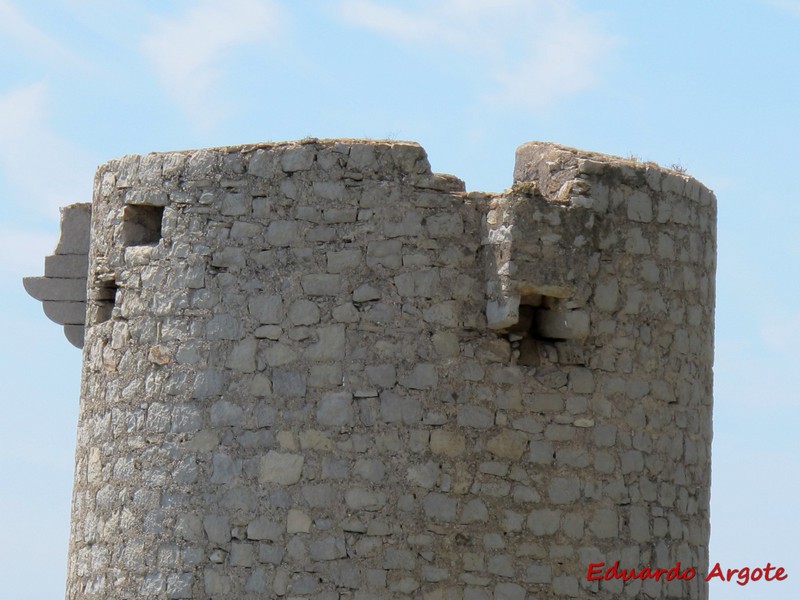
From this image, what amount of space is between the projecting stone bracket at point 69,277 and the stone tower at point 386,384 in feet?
4.81

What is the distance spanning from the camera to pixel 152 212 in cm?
985

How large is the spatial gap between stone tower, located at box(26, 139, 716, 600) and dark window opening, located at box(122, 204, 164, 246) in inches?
7.5

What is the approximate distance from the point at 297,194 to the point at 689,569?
3203mm

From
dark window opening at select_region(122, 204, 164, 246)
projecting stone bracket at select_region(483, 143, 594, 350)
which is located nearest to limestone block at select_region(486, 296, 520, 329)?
projecting stone bracket at select_region(483, 143, 594, 350)

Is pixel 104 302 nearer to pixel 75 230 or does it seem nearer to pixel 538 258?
pixel 75 230

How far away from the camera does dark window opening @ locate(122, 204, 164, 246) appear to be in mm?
9766

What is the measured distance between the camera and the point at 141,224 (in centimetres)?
984

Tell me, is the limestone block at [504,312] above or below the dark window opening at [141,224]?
below

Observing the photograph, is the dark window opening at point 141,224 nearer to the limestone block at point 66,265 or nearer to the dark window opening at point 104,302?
the dark window opening at point 104,302

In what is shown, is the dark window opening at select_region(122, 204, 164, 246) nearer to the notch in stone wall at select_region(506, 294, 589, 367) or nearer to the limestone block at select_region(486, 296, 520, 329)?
the limestone block at select_region(486, 296, 520, 329)

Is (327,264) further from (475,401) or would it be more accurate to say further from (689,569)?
(689,569)

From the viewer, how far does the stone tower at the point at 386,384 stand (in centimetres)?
886

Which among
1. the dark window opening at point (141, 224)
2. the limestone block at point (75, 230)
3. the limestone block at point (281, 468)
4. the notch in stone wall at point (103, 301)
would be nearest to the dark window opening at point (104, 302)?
the notch in stone wall at point (103, 301)

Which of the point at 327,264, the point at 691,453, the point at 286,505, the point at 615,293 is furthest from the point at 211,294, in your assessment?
the point at 691,453
